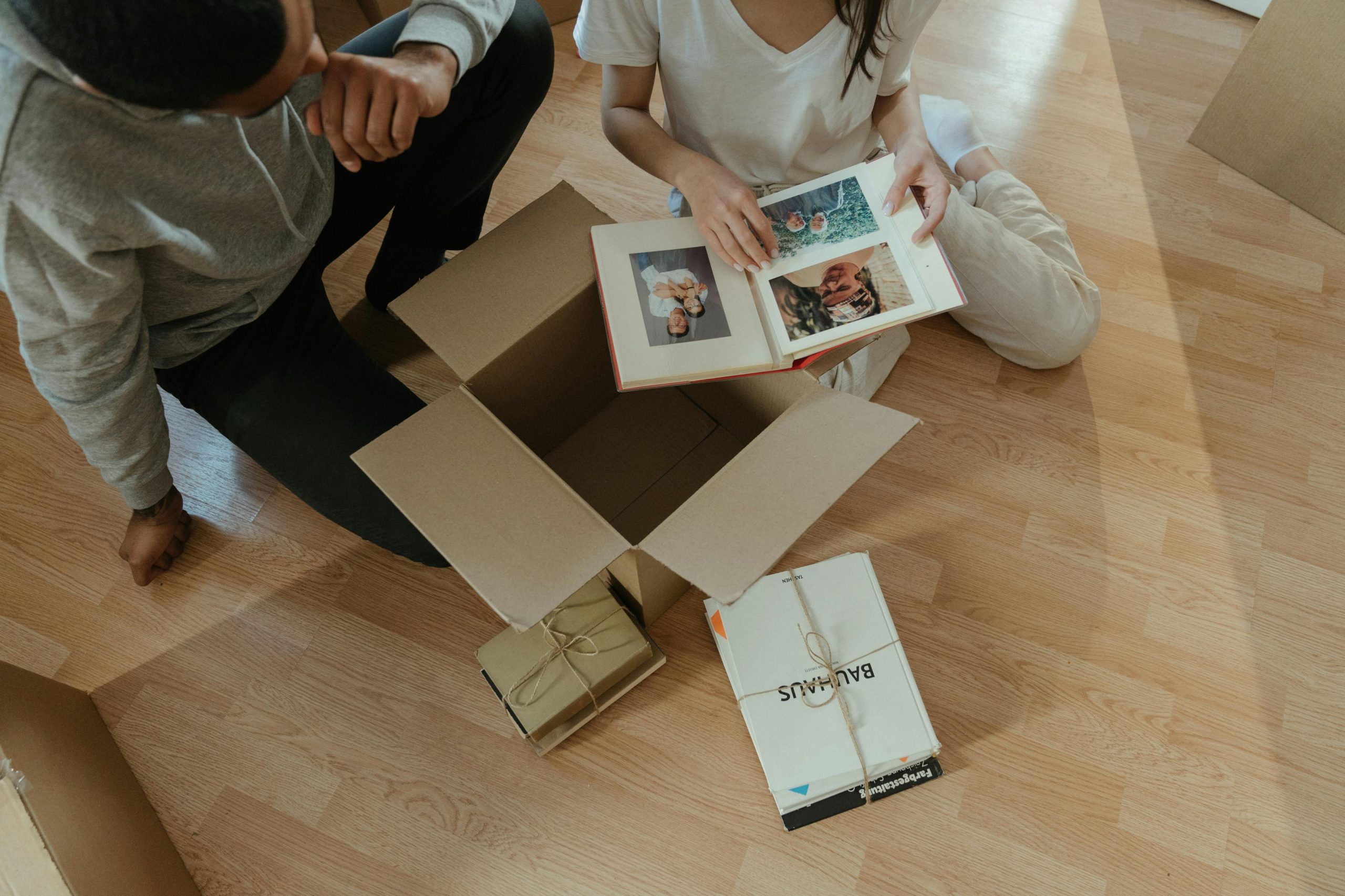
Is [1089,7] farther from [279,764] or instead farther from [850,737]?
[279,764]

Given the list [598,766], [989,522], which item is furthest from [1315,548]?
[598,766]

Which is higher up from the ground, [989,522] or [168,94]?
[168,94]

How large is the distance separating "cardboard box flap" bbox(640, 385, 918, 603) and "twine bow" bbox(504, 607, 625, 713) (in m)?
0.34

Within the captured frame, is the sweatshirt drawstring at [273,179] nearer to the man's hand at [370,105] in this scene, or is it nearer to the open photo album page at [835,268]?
the man's hand at [370,105]

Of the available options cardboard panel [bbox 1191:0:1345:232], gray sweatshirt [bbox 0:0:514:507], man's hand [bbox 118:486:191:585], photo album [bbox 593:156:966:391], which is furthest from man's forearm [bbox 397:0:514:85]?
cardboard panel [bbox 1191:0:1345:232]

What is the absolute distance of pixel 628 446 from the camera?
1.04 m

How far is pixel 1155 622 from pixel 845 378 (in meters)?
0.53

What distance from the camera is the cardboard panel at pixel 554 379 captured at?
81cm

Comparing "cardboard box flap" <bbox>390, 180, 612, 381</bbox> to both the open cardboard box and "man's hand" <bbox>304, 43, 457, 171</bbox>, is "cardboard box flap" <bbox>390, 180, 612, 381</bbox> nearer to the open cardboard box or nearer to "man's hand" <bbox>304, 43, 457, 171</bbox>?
the open cardboard box

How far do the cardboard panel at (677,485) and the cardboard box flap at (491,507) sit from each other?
32cm

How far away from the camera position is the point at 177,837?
95 centimetres

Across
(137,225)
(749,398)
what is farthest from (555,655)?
(137,225)

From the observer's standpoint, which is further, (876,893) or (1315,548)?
(1315,548)

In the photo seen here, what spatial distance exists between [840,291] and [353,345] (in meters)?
0.59
